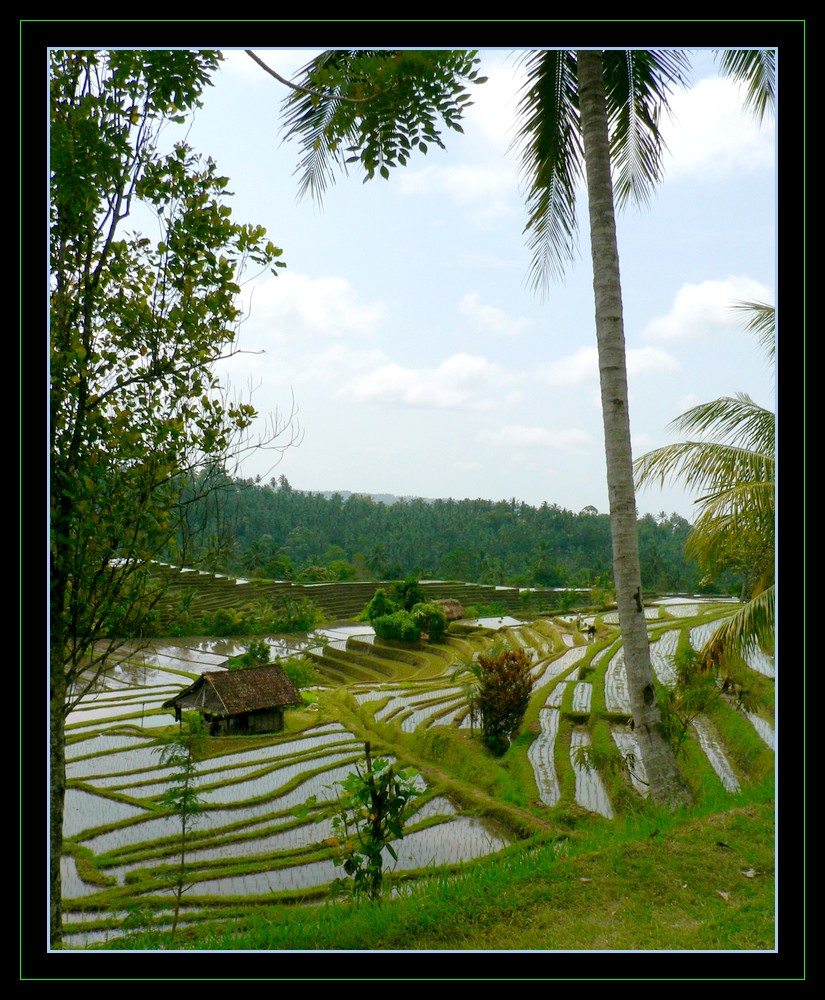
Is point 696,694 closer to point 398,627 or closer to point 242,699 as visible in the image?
point 398,627

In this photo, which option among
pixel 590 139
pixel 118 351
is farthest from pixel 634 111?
pixel 118 351

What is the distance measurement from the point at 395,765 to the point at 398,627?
9.32 feet

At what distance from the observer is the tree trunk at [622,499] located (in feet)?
10.6

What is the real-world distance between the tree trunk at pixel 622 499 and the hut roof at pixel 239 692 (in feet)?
16.0

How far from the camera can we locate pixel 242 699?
7371 millimetres

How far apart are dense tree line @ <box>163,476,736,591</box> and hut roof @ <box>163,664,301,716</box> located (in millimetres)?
2116

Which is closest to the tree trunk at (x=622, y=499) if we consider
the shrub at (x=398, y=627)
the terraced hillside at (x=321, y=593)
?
the terraced hillside at (x=321, y=593)

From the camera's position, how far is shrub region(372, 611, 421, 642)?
323 inches

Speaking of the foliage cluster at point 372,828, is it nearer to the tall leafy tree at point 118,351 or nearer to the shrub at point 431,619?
the tall leafy tree at point 118,351
